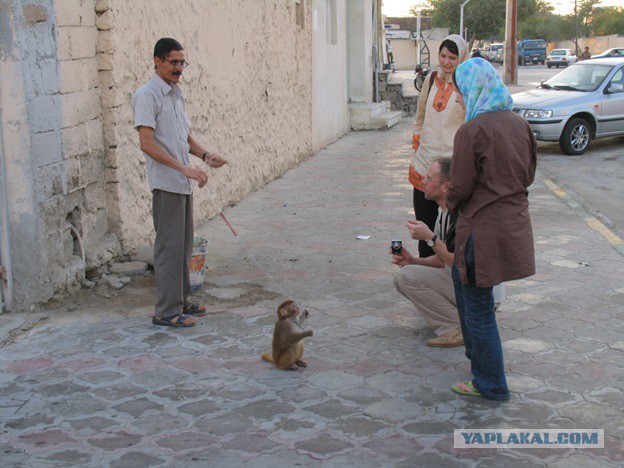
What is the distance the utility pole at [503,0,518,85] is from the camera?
2960 cm

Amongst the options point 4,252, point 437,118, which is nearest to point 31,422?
point 4,252

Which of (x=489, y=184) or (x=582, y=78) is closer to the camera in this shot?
(x=489, y=184)

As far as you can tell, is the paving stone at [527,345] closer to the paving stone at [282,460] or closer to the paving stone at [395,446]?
the paving stone at [395,446]

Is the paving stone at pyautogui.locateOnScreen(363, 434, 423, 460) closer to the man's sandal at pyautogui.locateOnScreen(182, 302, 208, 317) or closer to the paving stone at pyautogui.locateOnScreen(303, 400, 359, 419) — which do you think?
the paving stone at pyautogui.locateOnScreen(303, 400, 359, 419)

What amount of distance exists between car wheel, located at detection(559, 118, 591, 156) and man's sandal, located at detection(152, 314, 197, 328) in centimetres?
1068

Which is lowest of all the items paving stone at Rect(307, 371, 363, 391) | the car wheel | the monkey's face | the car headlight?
paving stone at Rect(307, 371, 363, 391)

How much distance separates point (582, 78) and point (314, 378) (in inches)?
501

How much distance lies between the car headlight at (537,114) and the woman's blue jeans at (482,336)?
1074 centimetres

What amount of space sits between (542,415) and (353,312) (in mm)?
1964

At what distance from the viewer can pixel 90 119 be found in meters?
6.21

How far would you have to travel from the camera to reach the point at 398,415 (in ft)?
13.4

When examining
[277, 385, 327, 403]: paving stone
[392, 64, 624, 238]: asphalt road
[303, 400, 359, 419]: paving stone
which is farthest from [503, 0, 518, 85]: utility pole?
[303, 400, 359, 419]: paving stone

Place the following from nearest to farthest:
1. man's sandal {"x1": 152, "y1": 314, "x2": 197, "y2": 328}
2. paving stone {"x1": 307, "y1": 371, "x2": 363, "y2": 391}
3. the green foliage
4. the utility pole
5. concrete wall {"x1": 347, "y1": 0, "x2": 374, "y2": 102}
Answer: paving stone {"x1": 307, "y1": 371, "x2": 363, "y2": 391} < man's sandal {"x1": 152, "y1": 314, "x2": 197, "y2": 328} < concrete wall {"x1": 347, "y1": 0, "x2": 374, "y2": 102} < the utility pole < the green foliage

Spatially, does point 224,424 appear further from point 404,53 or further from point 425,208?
point 404,53
